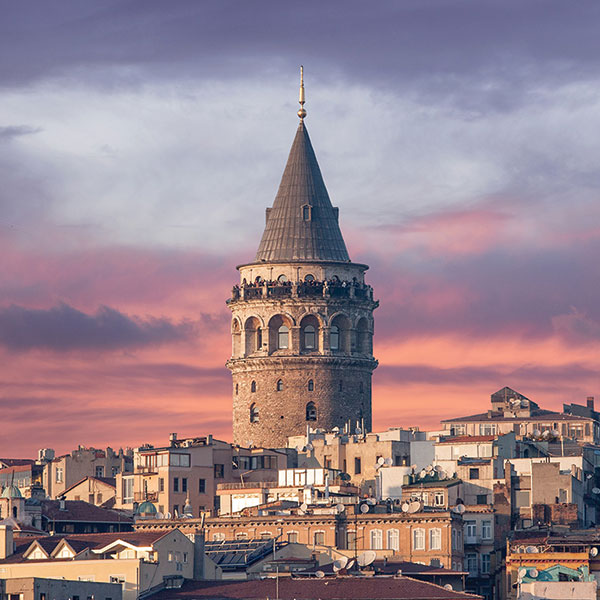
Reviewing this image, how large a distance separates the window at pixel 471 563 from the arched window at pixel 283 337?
37176mm

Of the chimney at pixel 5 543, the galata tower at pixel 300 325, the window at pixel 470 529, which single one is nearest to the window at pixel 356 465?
the galata tower at pixel 300 325

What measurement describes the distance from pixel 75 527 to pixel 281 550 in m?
22.0

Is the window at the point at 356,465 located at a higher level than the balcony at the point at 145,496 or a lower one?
higher

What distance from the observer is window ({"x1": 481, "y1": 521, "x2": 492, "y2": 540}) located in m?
143

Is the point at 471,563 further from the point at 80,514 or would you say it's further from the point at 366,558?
the point at 80,514

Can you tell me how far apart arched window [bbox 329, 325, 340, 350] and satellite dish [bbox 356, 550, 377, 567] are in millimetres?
50070

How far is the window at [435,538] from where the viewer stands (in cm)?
13588

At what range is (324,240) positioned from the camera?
17725cm

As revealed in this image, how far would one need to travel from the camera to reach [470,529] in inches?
5635

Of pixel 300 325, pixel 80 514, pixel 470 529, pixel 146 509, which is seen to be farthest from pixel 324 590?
pixel 300 325

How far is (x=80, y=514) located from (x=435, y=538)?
25508 mm

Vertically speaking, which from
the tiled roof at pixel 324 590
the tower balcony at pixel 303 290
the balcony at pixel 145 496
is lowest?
the tiled roof at pixel 324 590

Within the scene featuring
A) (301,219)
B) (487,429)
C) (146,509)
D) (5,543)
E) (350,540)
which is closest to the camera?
(5,543)

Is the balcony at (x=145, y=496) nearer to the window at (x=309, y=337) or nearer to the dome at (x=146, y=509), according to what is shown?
the dome at (x=146, y=509)
